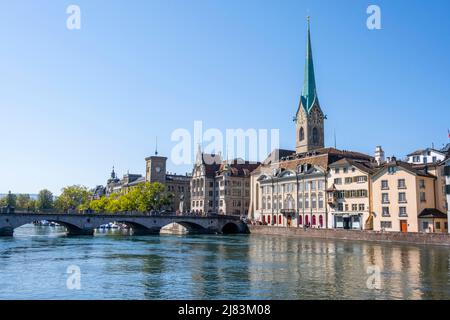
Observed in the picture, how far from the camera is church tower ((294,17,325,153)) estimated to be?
141625 millimetres

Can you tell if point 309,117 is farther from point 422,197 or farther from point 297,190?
point 422,197

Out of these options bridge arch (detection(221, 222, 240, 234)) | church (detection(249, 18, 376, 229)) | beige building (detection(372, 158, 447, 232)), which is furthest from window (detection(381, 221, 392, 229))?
bridge arch (detection(221, 222, 240, 234))

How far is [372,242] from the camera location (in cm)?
7219

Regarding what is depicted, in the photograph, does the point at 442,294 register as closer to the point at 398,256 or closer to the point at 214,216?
the point at 398,256

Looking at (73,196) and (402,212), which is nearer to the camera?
(402,212)

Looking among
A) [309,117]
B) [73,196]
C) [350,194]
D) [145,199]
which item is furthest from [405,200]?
[73,196]

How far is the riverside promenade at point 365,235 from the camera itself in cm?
6488

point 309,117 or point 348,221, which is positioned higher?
point 309,117

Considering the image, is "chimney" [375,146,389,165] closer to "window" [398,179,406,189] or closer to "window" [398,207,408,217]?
"window" [398,179,406,189]

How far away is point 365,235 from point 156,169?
10168 centimetres

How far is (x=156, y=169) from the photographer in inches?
6565

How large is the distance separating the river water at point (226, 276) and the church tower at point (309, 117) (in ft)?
296
